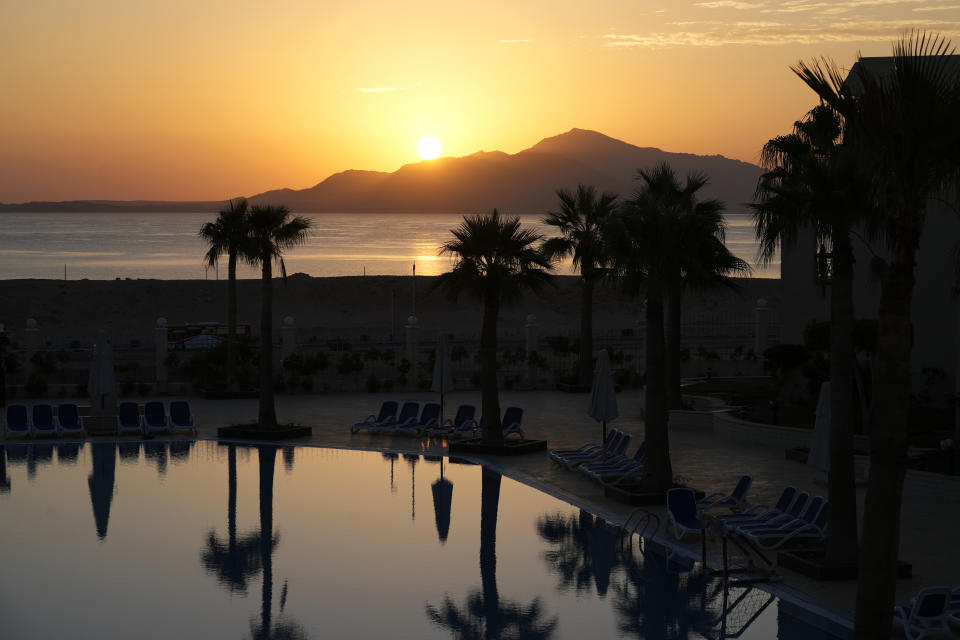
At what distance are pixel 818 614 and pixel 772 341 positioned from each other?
102 feet

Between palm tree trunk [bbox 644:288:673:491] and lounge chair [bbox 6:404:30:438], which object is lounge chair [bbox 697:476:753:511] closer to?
palm tree trunk [bbox 644:288:673:491]

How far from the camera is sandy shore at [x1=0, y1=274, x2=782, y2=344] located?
5834 centimetres

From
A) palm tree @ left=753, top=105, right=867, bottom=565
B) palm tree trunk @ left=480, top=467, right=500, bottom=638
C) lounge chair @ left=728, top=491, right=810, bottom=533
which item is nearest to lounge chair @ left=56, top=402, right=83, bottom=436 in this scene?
palm tree trunk @ left=480, top=467, right=500, bottom=638

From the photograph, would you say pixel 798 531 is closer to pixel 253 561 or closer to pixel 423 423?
pixel 253 561

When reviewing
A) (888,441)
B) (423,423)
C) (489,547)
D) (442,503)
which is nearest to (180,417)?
(423,423)

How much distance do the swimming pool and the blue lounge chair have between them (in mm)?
3192

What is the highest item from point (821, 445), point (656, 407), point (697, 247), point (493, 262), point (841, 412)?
point (697, 247)

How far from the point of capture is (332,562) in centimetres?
1455

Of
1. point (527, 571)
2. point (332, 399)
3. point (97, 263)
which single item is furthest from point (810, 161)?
point (97, 263)

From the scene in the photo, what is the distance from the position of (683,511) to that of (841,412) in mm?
3326

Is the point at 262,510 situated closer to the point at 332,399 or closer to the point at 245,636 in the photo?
the point at 245,636

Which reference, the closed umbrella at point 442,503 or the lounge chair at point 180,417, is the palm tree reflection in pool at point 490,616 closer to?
the closed umbrella at point 442,503

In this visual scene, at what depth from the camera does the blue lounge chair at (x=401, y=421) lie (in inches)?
968

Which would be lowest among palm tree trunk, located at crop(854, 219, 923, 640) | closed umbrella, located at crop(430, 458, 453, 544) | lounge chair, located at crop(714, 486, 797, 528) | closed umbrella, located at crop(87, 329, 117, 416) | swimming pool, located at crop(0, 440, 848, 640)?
closed umbrella, located at crop(430, 458, 453, 544)
